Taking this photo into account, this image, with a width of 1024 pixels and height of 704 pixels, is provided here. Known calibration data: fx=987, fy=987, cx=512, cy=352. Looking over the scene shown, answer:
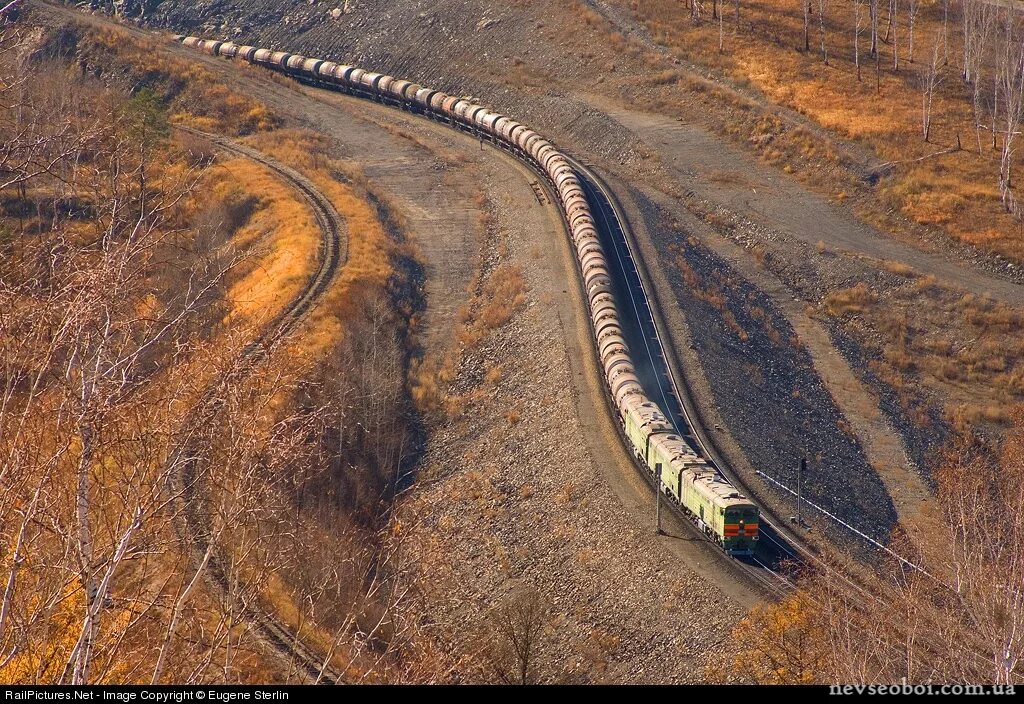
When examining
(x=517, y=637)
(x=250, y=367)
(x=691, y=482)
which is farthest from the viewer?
(x=691, y=482)

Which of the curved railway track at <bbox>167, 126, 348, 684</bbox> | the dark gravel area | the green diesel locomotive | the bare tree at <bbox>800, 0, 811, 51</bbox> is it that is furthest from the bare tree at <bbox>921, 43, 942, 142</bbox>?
the green diesel locomotive

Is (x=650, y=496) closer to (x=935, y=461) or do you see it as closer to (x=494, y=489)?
(x=494, y=489)

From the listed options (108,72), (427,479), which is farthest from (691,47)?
(427,479)

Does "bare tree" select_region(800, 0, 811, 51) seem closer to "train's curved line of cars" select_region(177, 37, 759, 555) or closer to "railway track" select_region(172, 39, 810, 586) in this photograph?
"railway track" select_region(172, 39, 810, 586)

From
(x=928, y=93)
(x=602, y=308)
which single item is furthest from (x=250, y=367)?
(x=928, y=93)

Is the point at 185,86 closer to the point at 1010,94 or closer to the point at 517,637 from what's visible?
the point at 1010,94
